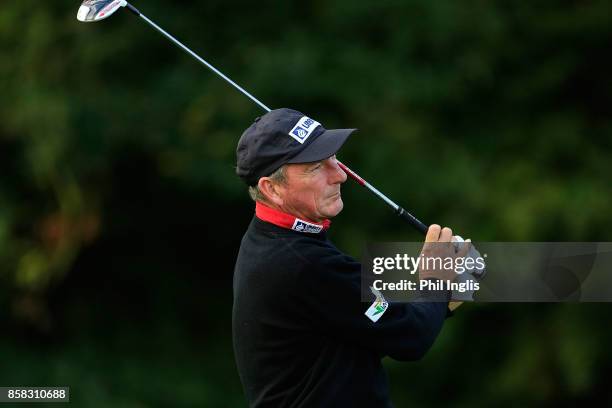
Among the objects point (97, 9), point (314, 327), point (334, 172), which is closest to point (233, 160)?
point (97, 9)

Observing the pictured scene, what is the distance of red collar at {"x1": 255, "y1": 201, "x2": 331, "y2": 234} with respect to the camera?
240 cm

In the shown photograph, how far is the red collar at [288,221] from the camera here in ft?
7.88

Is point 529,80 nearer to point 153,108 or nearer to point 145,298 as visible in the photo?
point 153,108

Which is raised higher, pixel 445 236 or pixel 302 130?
pixel 302 130

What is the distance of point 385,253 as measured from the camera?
2729 mm

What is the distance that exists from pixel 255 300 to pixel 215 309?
5.03 m

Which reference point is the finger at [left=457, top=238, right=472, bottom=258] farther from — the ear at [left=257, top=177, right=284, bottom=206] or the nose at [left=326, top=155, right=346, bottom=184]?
the ear at [left=257, top=177, right=284, bottom=206]

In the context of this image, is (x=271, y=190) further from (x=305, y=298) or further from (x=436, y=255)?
(x=436, y=255)

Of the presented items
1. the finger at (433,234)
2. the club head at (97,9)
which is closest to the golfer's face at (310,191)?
the finger at (433,234)

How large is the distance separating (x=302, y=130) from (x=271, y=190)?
16 cm

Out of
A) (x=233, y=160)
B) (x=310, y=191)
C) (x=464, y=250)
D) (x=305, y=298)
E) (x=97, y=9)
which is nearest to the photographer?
(x=305, y=298)

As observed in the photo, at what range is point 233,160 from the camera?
245 inches

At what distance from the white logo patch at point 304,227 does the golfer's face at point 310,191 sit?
25 millimetres

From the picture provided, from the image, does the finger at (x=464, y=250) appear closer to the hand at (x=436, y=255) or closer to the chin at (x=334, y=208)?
the hand at (x=436, y=255)
